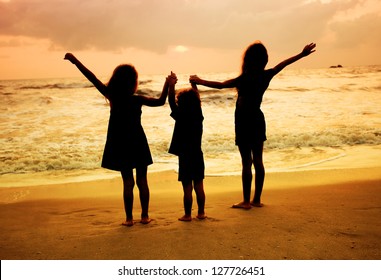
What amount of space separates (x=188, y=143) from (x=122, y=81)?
875 millimetres

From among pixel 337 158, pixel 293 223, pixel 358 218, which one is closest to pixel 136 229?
pixel 293 223

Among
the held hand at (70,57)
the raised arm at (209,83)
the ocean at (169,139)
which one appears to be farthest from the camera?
the ocean at (169,139)

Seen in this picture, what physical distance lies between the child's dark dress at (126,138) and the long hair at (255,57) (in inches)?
48.8

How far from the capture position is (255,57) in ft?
13.4

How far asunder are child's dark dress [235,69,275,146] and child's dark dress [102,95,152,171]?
1.08 meters

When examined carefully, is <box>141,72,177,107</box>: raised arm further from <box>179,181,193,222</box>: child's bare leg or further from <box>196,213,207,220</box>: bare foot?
<box>196,213,207,220</box>: bare foot

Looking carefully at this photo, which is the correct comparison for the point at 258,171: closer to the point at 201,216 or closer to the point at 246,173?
the point at 246,173

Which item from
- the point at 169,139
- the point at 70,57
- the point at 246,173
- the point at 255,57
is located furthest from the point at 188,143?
the point at 169,139

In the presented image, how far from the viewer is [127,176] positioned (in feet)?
12.5

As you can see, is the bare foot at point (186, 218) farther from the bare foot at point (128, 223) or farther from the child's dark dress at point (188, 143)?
the bare foot at point (128, 223)

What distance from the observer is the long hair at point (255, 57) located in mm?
4074

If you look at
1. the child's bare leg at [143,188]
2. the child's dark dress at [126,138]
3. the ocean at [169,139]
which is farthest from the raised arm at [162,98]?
the ocean at [169,139]

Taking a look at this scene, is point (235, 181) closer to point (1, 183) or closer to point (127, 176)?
point (127, 176)

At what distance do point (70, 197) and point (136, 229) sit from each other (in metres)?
2.45
